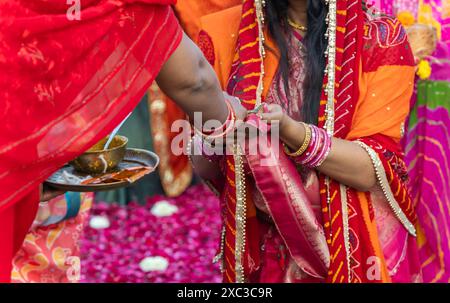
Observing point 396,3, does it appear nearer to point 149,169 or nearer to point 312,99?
point 312,99

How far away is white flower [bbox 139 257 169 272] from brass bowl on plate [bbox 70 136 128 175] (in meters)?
1.86

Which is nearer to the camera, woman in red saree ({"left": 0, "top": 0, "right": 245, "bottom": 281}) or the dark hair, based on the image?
woman in red saree ({"left": 0, "top": 0, "right": 245, "bottom": 281})

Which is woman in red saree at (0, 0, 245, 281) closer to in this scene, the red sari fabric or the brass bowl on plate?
the red sari fabric

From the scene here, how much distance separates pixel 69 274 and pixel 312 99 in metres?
1.35

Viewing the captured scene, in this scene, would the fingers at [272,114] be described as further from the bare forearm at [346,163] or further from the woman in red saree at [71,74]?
the woman in red saree at [71,74]

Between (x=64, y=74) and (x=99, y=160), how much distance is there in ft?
1.97

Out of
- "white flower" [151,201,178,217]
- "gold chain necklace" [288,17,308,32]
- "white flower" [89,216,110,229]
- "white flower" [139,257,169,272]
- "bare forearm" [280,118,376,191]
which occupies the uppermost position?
"gold chain necklace" [288,17,308,32]

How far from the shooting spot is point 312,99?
7.66ft

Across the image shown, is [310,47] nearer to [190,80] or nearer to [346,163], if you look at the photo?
[346,163]

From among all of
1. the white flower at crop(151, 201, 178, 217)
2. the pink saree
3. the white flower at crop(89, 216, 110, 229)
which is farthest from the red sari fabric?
the white flower at crop(151, 201, 178, 217)

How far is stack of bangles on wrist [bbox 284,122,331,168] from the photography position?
2.20 metres

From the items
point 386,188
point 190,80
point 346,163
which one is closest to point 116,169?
point 190,80

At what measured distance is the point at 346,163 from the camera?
225 cm
